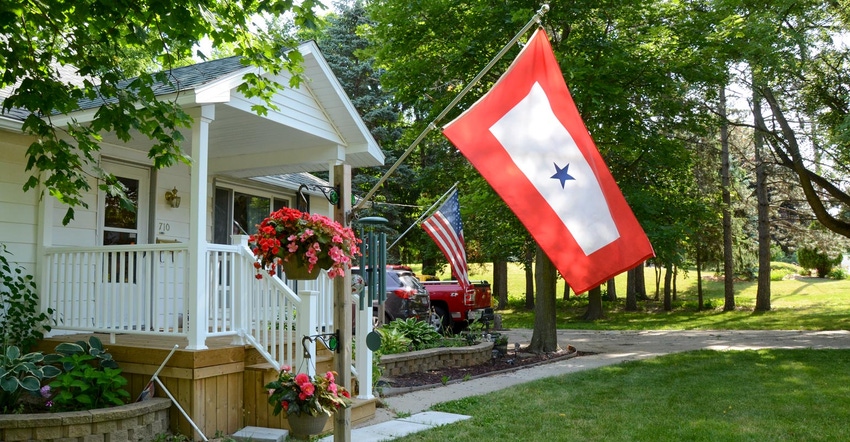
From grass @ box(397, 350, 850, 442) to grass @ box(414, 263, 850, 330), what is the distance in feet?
28.7

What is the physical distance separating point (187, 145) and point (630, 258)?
6483mm

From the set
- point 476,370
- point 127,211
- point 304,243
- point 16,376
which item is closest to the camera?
point 304,243

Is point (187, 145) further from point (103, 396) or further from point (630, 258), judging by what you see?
point (630, 258)

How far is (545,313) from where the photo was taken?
12.9m

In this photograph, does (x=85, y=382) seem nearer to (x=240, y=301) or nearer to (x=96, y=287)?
(x=96, y=287)

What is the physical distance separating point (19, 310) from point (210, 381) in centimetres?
245

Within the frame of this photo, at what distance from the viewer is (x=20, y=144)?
7254mm

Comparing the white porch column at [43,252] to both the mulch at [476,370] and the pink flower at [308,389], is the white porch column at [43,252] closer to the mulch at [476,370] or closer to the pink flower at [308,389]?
the pink flower at [308,389]

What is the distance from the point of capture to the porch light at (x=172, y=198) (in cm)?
903

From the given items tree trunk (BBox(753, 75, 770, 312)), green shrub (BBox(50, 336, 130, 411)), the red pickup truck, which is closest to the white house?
green shrub (BBox(50, 336, 130, 411))

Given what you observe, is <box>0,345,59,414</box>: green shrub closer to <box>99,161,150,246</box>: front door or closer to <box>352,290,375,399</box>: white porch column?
<box>99,161,150,246</box>: front door

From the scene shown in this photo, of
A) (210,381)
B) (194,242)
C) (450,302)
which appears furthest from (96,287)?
(450,302)

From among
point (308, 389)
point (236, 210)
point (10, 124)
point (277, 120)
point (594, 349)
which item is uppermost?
point (277, 120)

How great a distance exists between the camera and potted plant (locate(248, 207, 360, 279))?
4.70m
